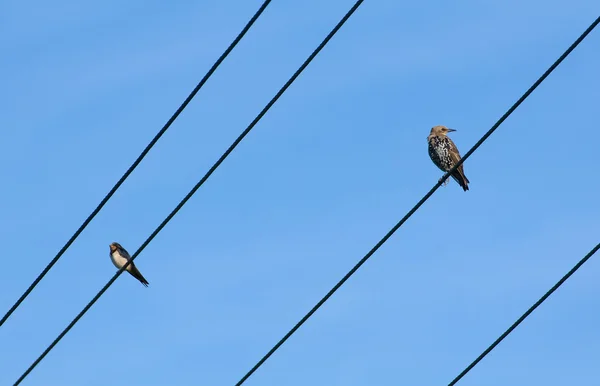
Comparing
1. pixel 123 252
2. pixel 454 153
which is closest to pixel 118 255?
pixel 123 252

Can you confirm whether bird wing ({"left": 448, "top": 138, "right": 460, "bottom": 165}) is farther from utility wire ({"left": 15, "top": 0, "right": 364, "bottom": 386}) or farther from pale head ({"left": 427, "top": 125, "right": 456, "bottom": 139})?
utility wire ({"left": 15, "top": 0, "right": 364, "bottom": 386})

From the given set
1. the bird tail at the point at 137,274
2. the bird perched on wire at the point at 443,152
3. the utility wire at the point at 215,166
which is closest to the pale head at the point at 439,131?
the bird perched on wire at the point at 443,152

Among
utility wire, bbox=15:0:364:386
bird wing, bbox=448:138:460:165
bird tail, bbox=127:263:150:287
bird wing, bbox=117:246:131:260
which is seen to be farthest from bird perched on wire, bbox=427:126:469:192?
utility wire, bbox=15:0:364:386

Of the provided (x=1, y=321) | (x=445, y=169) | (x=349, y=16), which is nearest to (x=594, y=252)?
(x=349, y=16)

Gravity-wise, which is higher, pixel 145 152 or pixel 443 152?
pixel 443 152

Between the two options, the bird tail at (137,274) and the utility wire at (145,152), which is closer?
the utility wire at (145,152)

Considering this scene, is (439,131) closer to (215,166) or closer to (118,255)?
(118,255)

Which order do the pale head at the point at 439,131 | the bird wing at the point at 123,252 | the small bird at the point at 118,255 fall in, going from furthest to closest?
the bird wing at the point at 123,252, the small bird at the point at 118,255, the pale head at the point at 439,131

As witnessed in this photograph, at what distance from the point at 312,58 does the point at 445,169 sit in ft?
35.8

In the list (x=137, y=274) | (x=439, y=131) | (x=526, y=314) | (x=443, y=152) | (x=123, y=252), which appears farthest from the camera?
(x=123, y=252)

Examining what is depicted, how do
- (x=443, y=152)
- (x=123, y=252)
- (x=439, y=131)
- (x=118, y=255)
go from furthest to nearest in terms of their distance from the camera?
(x=123, y=252) → (x=118, y=255) → (x=439, y=131) → (x=443, y=152)

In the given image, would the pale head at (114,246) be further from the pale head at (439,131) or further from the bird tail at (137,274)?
the pale head at (439,131)

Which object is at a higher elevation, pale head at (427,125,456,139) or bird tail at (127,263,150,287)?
pale head at (427,125,456,139)

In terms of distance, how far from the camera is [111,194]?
6.98 metres
